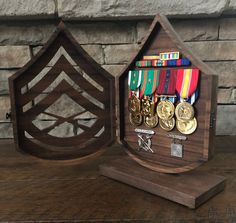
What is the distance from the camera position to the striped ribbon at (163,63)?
0.55m

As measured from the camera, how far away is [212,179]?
1.97 feet

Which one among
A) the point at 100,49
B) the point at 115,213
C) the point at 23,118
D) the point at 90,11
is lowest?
the point at 115,213

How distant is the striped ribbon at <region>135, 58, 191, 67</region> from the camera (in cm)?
55

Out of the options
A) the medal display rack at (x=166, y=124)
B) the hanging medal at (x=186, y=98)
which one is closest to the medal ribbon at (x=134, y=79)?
the medal display rack at (x=166, y=124)

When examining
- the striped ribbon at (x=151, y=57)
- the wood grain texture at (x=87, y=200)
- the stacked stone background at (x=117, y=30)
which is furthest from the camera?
the stacked stone background at (x=117, y=30)

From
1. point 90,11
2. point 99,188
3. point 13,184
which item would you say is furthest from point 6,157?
point 90,11

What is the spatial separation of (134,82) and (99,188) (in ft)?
0.92

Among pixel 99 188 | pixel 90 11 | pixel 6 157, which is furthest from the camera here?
pixel 90 11

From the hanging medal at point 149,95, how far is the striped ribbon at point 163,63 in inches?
0.7

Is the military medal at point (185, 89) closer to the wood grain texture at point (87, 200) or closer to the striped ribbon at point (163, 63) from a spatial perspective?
the striped ribbon at point (163, 63)

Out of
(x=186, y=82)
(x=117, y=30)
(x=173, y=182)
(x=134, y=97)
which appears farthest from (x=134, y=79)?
(x=117, y=30)

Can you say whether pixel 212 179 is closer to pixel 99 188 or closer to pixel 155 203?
pixel 155 203

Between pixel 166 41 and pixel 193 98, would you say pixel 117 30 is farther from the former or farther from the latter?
pixel 193 98

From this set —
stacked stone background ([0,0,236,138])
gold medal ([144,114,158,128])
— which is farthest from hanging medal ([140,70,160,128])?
stacked stone background ([0,0,236,138])
